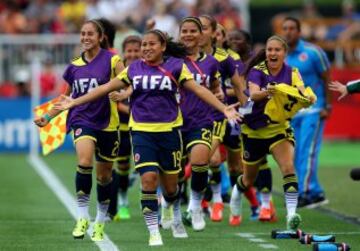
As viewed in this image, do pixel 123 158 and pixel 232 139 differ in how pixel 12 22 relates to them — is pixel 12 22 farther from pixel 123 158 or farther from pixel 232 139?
pixel 232 139

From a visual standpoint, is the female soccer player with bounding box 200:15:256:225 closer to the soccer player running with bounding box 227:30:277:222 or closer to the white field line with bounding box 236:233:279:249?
the soccer player running with bounding box 227:30:277:222

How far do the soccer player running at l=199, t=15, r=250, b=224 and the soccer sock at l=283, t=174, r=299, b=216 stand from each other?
114 cm

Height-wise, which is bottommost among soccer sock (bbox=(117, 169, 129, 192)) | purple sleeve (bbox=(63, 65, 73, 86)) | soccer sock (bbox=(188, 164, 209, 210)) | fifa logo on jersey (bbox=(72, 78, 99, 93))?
soccer sock (bbox=(117, 169, 129, 192))

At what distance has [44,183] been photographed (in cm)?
2108

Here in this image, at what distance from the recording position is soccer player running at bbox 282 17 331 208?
17422mm

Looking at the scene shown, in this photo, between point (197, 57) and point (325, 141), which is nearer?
point (197, 57)

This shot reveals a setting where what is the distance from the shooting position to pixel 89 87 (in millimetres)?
13336

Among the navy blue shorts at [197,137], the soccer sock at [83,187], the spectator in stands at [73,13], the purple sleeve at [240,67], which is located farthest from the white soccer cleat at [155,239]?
the spectator in stands at [73,13]

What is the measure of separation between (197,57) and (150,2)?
17579 millimetres

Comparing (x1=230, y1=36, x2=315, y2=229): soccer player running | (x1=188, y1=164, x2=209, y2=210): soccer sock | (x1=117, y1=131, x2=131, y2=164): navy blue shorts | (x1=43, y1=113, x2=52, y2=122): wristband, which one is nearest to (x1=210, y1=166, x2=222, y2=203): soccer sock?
(x1=117, y1=131, x2=131, y2=164): navy blue shorts

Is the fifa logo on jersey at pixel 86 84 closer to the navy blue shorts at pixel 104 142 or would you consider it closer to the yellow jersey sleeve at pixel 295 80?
the navy blue shorts at pixel 104 142

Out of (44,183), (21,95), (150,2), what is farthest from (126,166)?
Result: (150,2)

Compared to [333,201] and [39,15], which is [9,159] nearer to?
[39,15]

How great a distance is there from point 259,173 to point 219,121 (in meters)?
1.26
